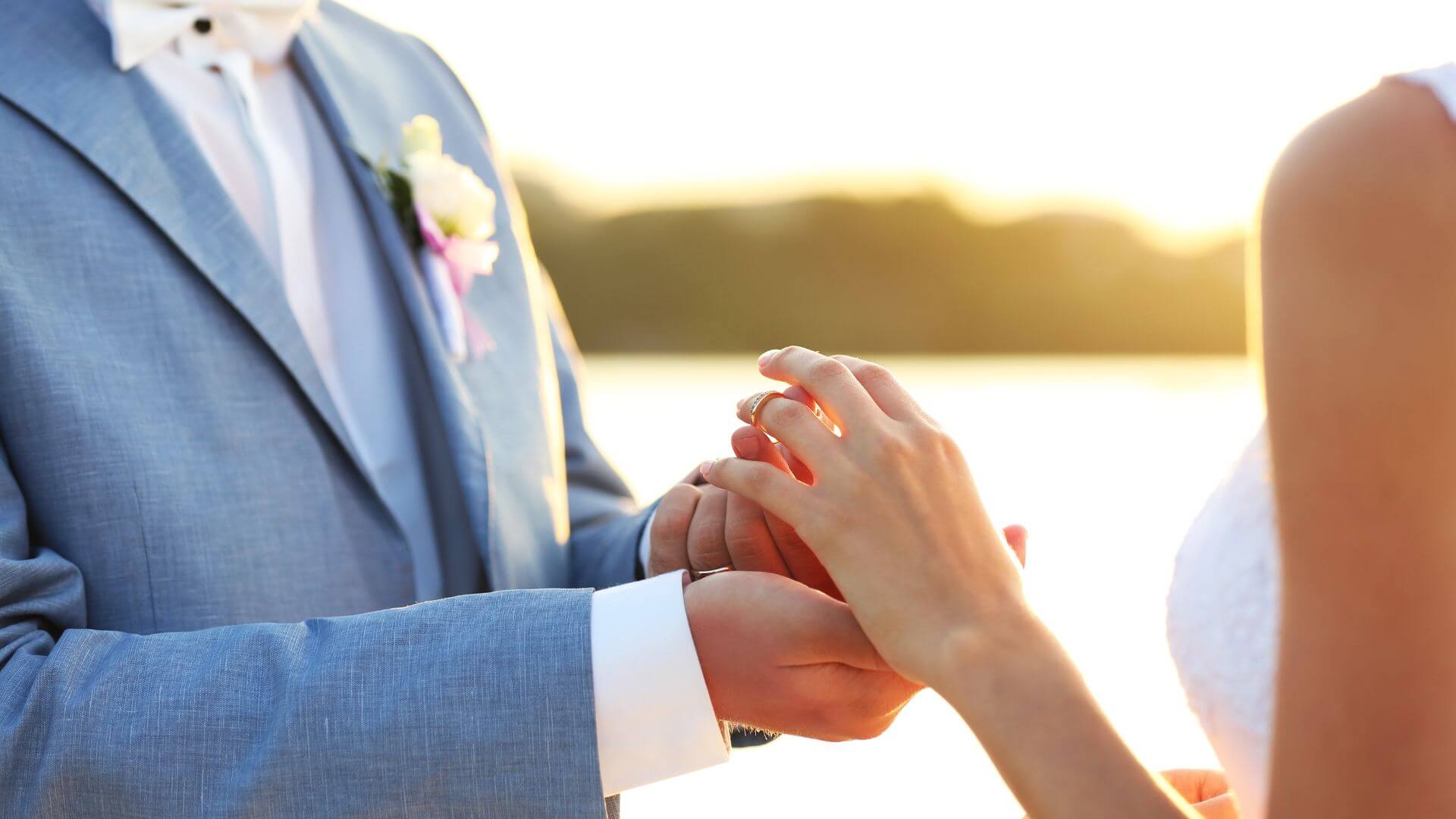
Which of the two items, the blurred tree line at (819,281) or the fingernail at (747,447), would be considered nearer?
the fingernail at (747,447)

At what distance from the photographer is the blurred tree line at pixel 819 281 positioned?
26.5 m

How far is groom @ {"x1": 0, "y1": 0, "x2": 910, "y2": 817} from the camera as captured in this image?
1478 millimetres

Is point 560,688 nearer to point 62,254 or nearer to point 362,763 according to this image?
point 362,763

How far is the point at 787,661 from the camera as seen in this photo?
1.53 m

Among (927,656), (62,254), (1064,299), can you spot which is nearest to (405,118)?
(62,254)

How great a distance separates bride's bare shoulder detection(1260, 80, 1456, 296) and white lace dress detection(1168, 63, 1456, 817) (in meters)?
0.23

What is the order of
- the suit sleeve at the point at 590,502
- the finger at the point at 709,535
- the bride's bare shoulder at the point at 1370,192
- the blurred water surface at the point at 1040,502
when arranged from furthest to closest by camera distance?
the blurred water surface at the point at 1040,502, the suit sleeve at the point at 590,502, the finger at the point at 709,535, the bride's bare shoulder at the point at 1370,192

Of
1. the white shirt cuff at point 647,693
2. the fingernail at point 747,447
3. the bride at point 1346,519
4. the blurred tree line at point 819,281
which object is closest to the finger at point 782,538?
the fingernail at point 747,447

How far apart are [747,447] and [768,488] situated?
7.7 inches

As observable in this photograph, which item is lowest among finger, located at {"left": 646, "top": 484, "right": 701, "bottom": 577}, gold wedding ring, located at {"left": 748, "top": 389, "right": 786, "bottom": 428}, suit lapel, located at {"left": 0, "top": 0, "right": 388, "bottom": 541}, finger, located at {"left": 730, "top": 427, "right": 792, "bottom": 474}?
finger, located at {"left": 646, "top": 484, "right": 701, "bottom": 577}

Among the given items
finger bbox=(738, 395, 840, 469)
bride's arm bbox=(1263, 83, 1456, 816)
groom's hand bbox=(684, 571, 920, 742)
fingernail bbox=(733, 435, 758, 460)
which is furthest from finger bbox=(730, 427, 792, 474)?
bride's arm bbox=(1263, 83, 1456, 816)

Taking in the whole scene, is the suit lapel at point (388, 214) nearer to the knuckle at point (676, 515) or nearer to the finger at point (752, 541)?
the knuckle at point (676, 515)

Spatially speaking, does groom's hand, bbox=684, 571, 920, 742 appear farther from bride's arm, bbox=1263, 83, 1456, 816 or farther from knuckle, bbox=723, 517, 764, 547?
bride's arm, bbox=1263, 83, 1456, 816

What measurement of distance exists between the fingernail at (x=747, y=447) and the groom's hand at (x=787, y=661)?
22 centimetres
